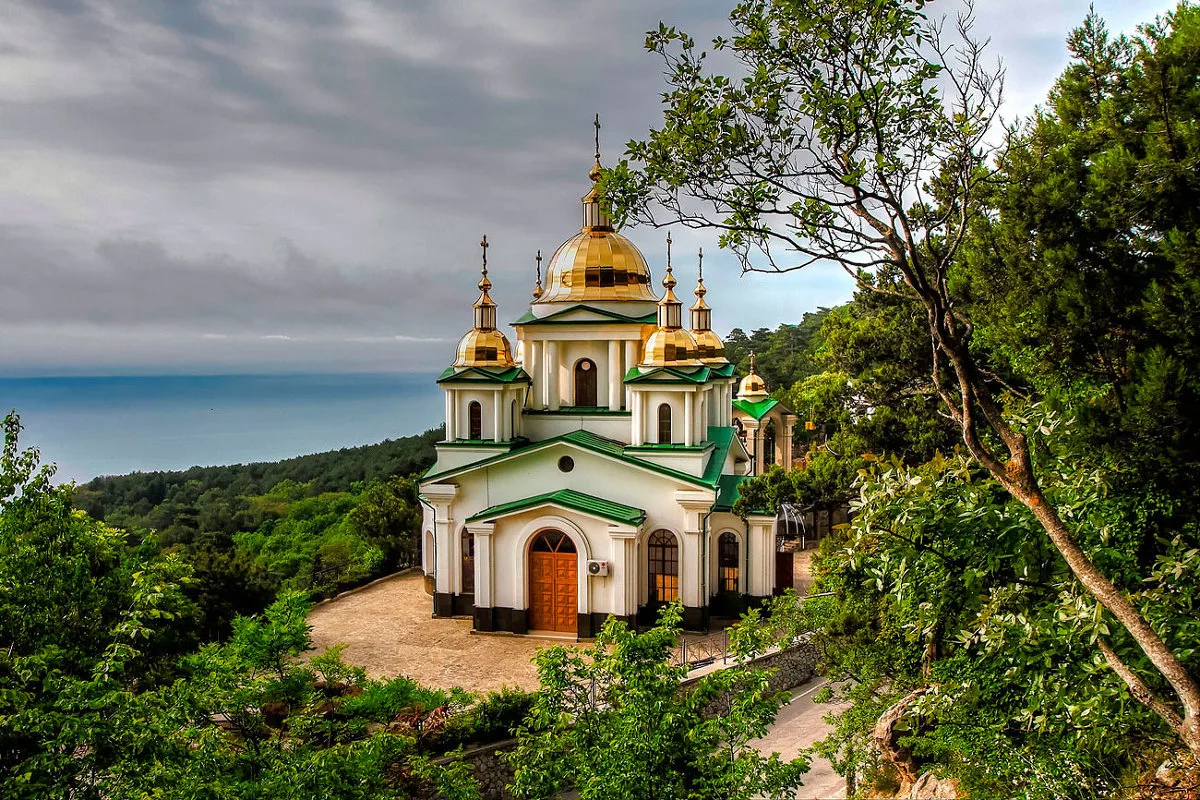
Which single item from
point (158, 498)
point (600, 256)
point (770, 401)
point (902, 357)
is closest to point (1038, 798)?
point (902, 357)

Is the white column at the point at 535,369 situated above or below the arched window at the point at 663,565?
above

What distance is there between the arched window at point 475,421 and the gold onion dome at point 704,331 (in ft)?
25.6

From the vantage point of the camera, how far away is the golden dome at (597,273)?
2033cm

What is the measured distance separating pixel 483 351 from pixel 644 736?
44.6 ft

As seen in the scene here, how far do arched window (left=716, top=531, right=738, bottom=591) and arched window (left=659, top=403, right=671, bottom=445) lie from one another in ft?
8.61

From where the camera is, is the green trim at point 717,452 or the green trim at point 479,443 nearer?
the green trim at point 717,452

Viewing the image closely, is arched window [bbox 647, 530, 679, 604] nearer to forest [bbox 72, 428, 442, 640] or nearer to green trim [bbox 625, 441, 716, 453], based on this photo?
green trim [bbox 625, 441, 716, 453]

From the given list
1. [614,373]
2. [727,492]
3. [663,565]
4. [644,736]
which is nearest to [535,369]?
[614,373]

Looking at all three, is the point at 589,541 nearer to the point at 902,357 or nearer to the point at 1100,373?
the point at 902,357

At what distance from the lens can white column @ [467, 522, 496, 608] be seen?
55.3ft

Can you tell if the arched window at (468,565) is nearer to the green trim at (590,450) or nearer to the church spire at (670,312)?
the green trim at (590,450)

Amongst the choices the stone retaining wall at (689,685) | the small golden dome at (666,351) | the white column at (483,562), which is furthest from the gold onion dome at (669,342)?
the stone retaining wall at (689,685)

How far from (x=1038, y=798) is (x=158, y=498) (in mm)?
57506

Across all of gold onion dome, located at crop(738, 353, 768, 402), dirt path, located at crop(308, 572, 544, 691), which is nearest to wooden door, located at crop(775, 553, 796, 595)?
dirt path, located at crop(308, 572, 544, 691)
